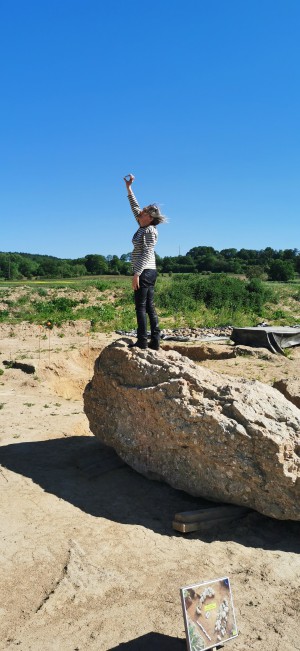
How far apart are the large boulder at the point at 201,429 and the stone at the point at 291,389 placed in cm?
237

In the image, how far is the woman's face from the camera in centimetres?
A: 615

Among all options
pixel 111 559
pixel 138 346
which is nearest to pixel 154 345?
pixel 138 346

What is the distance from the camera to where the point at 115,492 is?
19.8 feet

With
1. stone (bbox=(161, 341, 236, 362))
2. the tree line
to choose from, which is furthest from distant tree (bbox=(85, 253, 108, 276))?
stone (bbox=(161, 341, 236, 362))

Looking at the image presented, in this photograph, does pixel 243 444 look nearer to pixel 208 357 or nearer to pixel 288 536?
pixel 288 536

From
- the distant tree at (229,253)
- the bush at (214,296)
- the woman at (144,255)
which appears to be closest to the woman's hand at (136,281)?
the woman at (144,255)

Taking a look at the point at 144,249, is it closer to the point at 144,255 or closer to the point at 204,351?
the point at 144,255

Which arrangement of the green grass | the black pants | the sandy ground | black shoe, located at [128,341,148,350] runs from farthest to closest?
the green grass
black shoe, located at [128,341,148,350]
the black pants
the sandy ground

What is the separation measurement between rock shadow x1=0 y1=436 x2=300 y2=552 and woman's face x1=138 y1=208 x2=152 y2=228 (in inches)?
114

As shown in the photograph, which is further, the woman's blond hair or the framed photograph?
the woman's blond hair

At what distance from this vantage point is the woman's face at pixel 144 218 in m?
6.15

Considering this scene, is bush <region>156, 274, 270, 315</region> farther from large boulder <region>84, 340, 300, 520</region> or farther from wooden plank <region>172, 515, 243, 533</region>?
wooden plank <region>172, 515, 243, 533</region>

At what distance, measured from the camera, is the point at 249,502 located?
17.5ft

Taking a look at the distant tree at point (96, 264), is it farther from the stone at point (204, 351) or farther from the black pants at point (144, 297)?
the black pants at point (144, 297)
